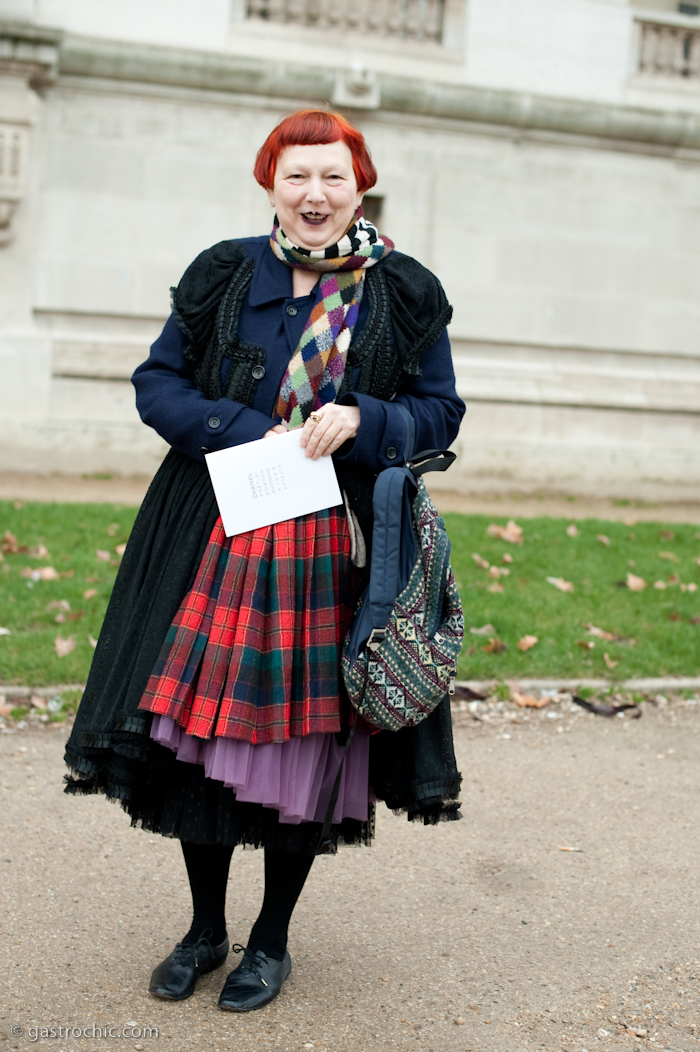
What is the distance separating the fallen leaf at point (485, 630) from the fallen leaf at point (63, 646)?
204 centimetres

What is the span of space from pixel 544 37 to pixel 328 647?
36.0 ft

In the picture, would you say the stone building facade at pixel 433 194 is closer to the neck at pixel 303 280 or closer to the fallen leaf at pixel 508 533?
the fallen leaf at pixel 508 533

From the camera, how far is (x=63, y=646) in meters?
5.21

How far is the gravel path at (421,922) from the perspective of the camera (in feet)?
8.71

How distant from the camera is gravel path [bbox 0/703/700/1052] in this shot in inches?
104

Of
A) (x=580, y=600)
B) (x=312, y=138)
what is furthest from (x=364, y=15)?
(x=312, y=138)

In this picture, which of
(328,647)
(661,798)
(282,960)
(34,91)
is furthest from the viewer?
(34,91)

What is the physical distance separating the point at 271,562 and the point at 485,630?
354 centimetres

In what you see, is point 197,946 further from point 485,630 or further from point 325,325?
point 485,630

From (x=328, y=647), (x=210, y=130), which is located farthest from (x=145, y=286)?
(x=328, y=647)

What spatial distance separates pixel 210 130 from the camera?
11141mm

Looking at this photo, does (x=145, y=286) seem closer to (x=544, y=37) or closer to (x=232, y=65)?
(x=232, y=65)

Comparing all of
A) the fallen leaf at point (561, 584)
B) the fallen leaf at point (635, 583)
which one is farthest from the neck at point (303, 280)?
the fallen leaf at point (635, 583)

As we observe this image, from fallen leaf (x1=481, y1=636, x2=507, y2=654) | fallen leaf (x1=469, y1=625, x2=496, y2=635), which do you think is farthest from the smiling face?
fallen leaf (x1=469, y1=625, x2=496, y2=635)
